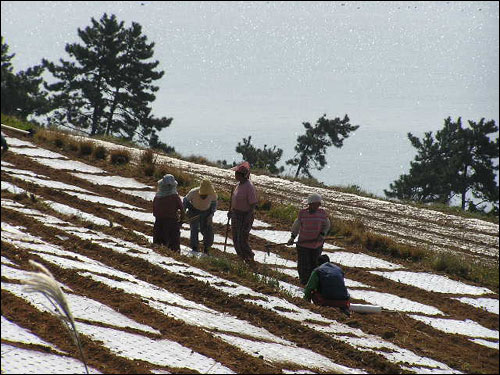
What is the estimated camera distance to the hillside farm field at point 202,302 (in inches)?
320

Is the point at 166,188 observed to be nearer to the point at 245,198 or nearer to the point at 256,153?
the point at 245,198

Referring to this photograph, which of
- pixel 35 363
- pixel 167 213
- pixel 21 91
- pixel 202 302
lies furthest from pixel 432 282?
pixel 21 91

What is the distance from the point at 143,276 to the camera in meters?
11.4

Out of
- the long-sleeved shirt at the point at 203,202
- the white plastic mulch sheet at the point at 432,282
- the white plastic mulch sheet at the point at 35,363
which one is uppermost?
the long-sleeved shirt at the point at 203,202

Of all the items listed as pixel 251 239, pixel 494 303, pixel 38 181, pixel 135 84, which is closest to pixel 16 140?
pixel 38 181

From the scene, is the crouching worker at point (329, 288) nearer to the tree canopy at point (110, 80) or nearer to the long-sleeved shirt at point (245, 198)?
the long-sleeved shirt at point (245, 198)

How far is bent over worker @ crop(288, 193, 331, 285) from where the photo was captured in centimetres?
1273

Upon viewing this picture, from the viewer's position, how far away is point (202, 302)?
34.6 ft

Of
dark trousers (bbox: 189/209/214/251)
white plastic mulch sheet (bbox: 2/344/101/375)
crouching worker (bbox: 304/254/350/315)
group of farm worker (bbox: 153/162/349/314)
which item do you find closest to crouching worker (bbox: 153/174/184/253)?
group of farm worker (bbox: 153/162/349/314)

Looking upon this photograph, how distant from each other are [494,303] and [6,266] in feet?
26.3

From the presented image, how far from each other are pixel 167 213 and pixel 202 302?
127 inches

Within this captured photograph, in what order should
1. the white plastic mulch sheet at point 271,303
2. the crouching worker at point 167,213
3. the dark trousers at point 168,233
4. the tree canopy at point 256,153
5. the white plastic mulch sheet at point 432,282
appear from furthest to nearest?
1. the tree canopy at point 256,153
2. the white plastic mulch sheet at point 432,282
3. the dark trousers at point 168,233
4. the crouching worker at point 167,213
5. the white plastic mulch sheet at point 271,303

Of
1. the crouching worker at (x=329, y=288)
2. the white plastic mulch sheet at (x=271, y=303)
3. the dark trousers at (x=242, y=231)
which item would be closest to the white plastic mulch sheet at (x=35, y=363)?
the white plastic mulch sheet at (x=271, y=303)

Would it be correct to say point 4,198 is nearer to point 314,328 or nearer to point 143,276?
point 143,276
